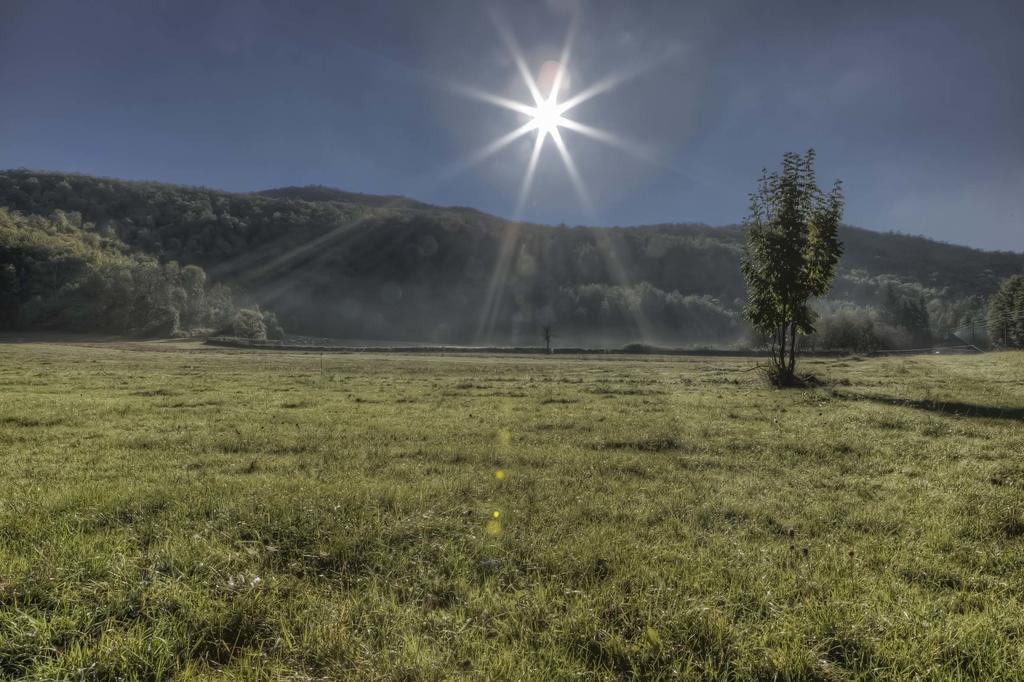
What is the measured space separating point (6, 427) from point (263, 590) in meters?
12.0

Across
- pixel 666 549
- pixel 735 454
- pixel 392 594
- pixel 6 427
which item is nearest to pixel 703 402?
pixel 735 454

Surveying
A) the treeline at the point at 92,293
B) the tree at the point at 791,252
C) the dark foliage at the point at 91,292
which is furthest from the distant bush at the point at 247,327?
the tree at the point at 791,252

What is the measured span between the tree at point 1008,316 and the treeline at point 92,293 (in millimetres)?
158035

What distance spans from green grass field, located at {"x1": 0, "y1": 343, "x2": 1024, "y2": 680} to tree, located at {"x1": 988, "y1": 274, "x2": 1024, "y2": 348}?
4705 inches

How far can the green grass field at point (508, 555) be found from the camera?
3.58m

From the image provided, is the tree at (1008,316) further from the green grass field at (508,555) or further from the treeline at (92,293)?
the treeline at (92,293)

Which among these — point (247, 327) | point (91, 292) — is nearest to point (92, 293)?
point (91, 292)

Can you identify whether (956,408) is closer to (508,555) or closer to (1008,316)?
(508,555)

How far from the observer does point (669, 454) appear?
10.0 m

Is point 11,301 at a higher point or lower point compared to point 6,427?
higher

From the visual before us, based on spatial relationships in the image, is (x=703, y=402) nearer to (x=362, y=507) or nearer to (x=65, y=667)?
(x=362, y=507)

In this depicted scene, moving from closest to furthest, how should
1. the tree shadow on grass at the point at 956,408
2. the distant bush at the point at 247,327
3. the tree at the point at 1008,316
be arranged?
the tree shadow on grass at the point at 956,408
the tree at the point at 1008,316
the distant bush at the point at 247,327

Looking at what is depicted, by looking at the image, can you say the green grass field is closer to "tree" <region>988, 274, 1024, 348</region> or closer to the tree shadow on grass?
the tree shadow on grass

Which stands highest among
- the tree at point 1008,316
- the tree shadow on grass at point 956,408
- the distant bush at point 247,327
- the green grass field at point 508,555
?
the tree at point 1008,316
